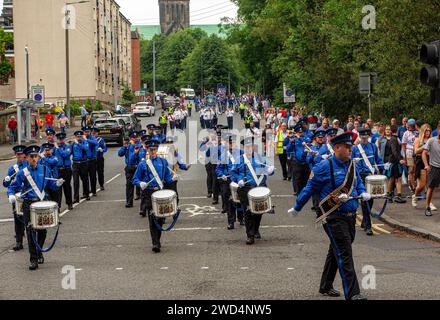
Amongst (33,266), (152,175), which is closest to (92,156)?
(152,175)

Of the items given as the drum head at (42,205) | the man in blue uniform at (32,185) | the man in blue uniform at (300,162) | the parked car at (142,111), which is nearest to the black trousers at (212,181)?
the man in blue uniform at (300,162)

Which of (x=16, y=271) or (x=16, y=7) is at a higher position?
(x=16, y=7)

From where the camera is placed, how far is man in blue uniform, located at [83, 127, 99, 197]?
23.8 metres

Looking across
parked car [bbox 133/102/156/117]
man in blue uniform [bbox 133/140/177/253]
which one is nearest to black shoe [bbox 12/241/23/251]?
man in blue uniform [bbox 133/140/177/253]

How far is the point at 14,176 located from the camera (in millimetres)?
14633

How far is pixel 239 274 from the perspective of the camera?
12.3 meters

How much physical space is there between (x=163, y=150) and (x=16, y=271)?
23.7 feet

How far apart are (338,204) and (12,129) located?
4001 centimetres

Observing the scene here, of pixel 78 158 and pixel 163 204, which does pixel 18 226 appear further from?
pixel 78 158

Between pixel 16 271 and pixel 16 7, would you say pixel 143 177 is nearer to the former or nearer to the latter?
pixel 16 271

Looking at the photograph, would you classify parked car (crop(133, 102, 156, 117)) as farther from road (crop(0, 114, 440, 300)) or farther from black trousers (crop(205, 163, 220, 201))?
road (crop(0, 114, 440, 300))

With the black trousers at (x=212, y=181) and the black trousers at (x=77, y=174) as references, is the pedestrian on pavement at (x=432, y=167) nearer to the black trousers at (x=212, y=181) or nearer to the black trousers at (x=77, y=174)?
the black trousers at (x=212, y=181)

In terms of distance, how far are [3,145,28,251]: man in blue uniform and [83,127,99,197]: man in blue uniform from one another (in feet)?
26.5

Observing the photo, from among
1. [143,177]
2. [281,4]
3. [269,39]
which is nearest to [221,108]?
[269,39]
